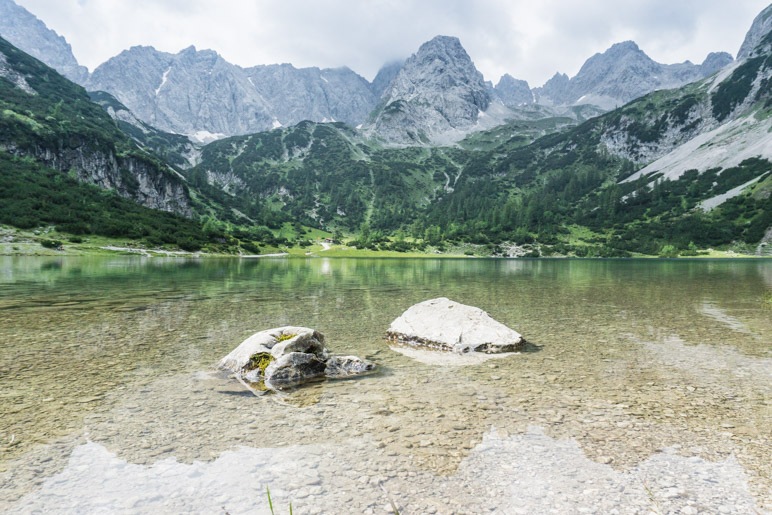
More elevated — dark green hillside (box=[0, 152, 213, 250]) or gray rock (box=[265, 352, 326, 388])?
dark green hillside (box=[0, 152, 213, 250])

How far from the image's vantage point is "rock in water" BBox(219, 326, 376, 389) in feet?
48.1

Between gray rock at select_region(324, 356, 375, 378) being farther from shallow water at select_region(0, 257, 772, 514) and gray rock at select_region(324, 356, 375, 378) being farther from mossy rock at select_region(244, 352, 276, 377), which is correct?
mossy rock at select_region(244, 352, 276, 377)

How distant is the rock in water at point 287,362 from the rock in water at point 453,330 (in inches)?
195

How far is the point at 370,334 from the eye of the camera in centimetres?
2288

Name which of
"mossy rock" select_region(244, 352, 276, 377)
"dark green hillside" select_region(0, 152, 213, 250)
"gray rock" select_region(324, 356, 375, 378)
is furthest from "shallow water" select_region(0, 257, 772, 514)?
"dark green hillside" select_region(0, 152, 213, 250)

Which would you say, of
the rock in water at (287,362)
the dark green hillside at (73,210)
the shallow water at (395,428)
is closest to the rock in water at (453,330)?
the shallow water at (395,428)

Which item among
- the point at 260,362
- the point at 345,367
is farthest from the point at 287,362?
the point at 345,367

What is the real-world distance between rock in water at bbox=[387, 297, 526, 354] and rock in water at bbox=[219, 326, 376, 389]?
4.95 metres

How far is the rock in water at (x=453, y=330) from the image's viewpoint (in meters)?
19.3

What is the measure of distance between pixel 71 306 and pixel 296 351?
25.5 m

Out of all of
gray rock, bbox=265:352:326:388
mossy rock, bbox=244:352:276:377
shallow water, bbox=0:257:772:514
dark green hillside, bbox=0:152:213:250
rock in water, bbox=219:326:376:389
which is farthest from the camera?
dark green hillside, bbox=0:152:213:250

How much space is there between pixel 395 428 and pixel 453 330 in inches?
416

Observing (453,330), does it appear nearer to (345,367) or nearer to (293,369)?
(345,367)

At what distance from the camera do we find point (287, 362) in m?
15.0
